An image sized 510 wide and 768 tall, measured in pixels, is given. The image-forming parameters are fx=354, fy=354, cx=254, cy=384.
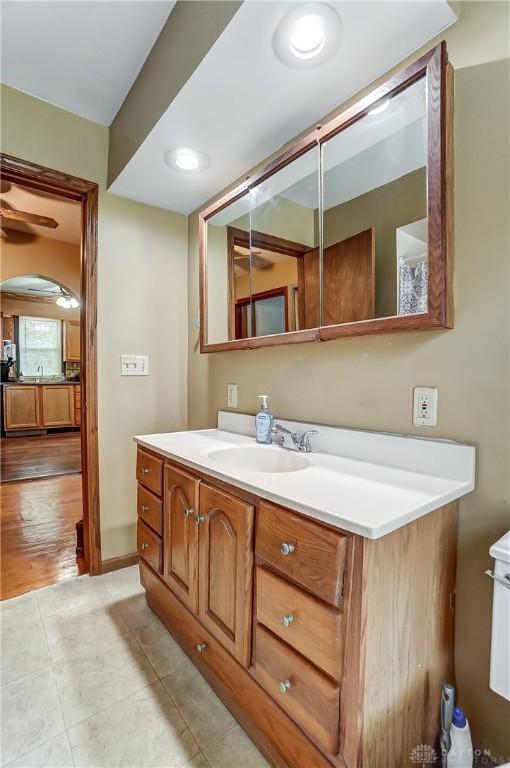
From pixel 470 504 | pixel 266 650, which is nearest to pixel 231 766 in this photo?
pixel 266 650

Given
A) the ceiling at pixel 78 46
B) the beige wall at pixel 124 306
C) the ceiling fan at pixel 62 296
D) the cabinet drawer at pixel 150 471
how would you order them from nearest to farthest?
the ceiling at pixel 78 46 → the cabinet drawer at pixel 150 471 → the beige wall at pixel 124 306 → the ceiling fan at pixel 62 296

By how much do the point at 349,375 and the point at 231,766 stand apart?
4.03 ft

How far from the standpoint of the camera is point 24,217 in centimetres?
324

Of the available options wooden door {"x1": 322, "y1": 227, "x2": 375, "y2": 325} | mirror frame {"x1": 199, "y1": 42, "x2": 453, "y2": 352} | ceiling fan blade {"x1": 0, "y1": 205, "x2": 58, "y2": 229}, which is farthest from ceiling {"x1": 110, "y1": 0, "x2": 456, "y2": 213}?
ceiling fan blade {"x1": 0, "y1": 205, "x2": 58, "y2": 229}

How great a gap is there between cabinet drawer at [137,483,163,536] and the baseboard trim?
635mm

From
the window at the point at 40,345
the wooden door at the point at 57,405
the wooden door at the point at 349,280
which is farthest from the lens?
the window at the point at 40,345

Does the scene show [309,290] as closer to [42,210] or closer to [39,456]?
[42,210]

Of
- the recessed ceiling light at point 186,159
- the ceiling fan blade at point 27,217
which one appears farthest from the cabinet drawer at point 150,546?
the ceiling fan blade at point 27,217

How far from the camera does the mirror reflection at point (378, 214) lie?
3.47ft

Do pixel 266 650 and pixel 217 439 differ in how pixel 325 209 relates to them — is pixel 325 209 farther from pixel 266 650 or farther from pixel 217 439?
pixel 266 650

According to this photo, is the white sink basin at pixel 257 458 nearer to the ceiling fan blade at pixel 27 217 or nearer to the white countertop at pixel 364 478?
the white countertop at pixel 364 478

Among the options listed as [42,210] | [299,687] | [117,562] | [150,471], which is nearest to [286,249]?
[150,471]

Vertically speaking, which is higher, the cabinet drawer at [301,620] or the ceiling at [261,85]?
the ceiling at [261,85]

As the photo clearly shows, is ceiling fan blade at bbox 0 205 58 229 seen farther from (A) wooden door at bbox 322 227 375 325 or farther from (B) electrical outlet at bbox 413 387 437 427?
(B) electrical outlet at bbox 413 387 437 427
